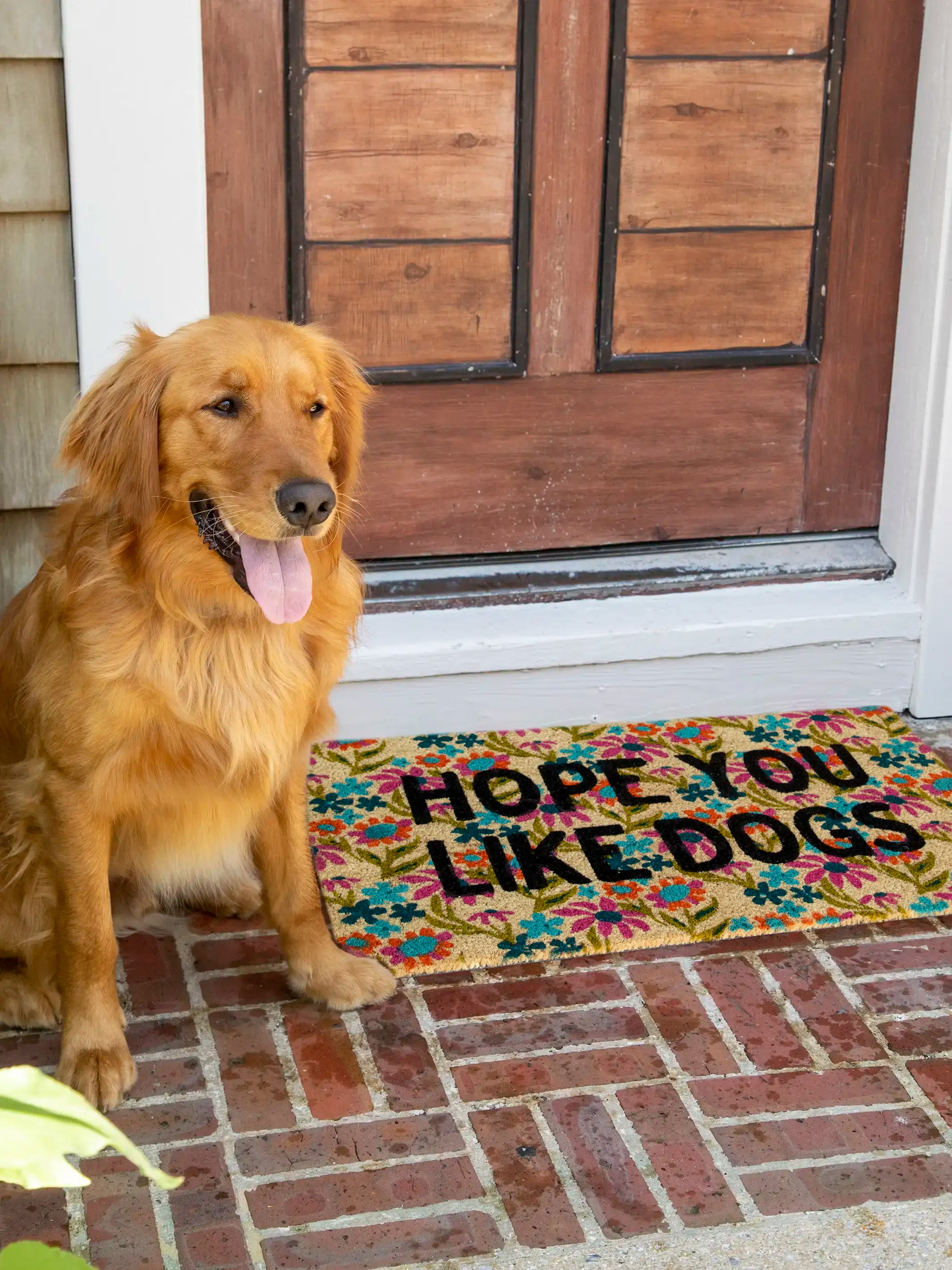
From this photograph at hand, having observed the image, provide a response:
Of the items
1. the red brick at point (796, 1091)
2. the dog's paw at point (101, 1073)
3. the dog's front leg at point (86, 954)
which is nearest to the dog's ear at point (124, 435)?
the dog's front leg at point (86, 954)

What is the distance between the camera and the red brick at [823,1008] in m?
2.41

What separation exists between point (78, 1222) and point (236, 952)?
2.38 ft

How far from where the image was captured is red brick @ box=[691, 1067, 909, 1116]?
89.5 inches

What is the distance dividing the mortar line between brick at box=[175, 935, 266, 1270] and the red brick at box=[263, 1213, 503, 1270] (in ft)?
0.09

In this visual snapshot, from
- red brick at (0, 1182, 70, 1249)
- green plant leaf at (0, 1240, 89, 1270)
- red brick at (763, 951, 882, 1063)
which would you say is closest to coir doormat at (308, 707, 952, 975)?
red brick at (763, 951, 882, 1063)

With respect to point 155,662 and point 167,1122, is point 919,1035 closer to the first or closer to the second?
point 167,1122

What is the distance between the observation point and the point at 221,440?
2084mm

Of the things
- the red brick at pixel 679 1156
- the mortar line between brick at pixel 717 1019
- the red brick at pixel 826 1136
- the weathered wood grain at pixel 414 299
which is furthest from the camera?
the weathered wood grain at pixel 414 299

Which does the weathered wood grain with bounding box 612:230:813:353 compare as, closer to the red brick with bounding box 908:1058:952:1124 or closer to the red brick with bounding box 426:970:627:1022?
the red brick with bounding box 426:970:627:1022

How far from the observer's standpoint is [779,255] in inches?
131

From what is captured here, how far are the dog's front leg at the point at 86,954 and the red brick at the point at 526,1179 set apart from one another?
599 mm

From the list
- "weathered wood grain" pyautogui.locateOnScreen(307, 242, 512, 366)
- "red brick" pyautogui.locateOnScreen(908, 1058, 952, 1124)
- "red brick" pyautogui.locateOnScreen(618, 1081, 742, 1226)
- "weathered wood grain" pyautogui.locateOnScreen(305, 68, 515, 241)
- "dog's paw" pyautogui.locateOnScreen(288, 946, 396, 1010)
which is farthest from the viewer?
"weathered wood grain" pyautogui.locateOnScreen(307, 242, 512, 366)

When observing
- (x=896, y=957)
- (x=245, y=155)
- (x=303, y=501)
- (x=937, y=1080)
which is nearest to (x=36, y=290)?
(x=245, y=155)

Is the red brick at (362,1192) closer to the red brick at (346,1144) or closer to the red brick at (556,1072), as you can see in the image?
the red brick at (346,1144)
